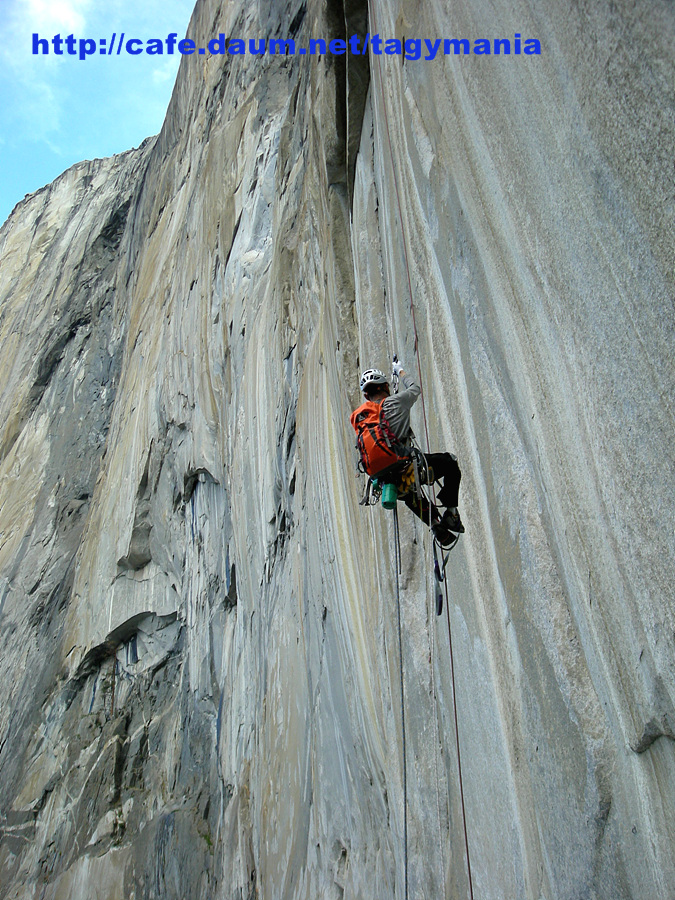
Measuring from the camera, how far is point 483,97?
330cm

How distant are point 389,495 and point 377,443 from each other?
285 millimetres

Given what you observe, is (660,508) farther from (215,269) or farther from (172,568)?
(172,568)

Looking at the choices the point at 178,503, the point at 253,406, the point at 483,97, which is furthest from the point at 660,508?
the point at 178,503

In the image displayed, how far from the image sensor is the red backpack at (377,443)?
351 cm

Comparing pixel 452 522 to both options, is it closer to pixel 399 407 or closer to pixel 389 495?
pixel 389 495

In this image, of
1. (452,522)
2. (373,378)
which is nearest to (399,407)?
(373,378)

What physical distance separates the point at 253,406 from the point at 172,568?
173 inches

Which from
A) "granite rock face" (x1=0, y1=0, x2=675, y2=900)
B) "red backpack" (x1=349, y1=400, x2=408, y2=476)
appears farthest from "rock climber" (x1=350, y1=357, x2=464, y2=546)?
"granite rock face" (x1=0, y1=0, x2=675, y2=900)

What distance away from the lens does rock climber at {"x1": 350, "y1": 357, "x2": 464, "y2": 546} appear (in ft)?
11.1

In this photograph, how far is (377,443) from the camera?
3.53 m

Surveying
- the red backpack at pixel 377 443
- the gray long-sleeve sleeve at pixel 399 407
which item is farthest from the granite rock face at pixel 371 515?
the red backpack at pixel 377 443

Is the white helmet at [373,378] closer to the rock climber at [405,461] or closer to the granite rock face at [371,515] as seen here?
the rock climber at [405,461]

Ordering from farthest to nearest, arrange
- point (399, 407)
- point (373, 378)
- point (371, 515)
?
point (371, 515) → point (373, 378) → point (399, 407)

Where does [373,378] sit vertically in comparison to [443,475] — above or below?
above
